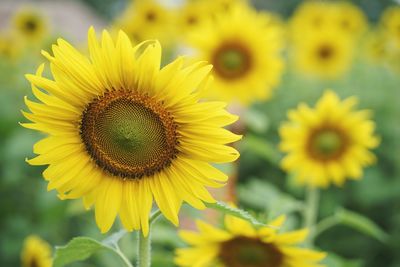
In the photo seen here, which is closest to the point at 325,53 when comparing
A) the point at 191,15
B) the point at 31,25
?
the point at 191,15

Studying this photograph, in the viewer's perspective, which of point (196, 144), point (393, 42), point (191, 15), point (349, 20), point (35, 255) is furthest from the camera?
point (349, 20)

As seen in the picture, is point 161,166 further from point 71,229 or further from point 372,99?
point 372,99

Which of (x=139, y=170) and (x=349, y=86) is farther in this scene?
(x=349, y=86)

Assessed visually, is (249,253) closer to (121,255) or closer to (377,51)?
(121,255)

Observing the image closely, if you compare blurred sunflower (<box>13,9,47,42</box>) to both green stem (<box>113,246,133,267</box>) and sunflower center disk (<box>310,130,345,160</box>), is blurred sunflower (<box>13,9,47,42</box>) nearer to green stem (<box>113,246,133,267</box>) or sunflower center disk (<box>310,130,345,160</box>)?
sunflower center disk (<box>310,130,345,160</box>)

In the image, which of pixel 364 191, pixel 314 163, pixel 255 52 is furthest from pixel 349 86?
pixel 314 163

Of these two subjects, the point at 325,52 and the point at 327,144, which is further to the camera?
the point at 325,52
